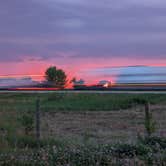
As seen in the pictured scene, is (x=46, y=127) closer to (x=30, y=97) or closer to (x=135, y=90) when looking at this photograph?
(x=135, y=90)

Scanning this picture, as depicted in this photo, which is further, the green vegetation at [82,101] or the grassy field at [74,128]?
the green vegetation at [82,101]

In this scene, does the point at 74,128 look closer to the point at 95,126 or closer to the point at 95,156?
the point at 95,126

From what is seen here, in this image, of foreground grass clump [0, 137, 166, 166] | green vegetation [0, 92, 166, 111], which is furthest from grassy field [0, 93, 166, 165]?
foreground grass clump [0, 137, 166, 166]

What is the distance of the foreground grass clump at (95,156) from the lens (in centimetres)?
877

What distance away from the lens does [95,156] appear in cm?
903

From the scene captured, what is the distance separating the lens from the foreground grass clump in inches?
345

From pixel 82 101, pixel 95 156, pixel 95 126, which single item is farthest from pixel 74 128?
pixel 82 101

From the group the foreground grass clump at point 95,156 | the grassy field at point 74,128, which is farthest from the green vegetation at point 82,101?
the foreground grass clump at point 95,156

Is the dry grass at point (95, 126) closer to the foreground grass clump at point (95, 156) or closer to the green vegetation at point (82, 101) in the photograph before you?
the green vegetation at point (82, 101)

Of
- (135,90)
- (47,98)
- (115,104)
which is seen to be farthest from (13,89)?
(47,98)

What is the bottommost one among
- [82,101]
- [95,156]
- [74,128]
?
[74,128]

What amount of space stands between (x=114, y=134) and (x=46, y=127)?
279 centimetres

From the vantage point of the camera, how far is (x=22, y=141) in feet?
43.9

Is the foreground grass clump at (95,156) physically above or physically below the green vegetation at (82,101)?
below
